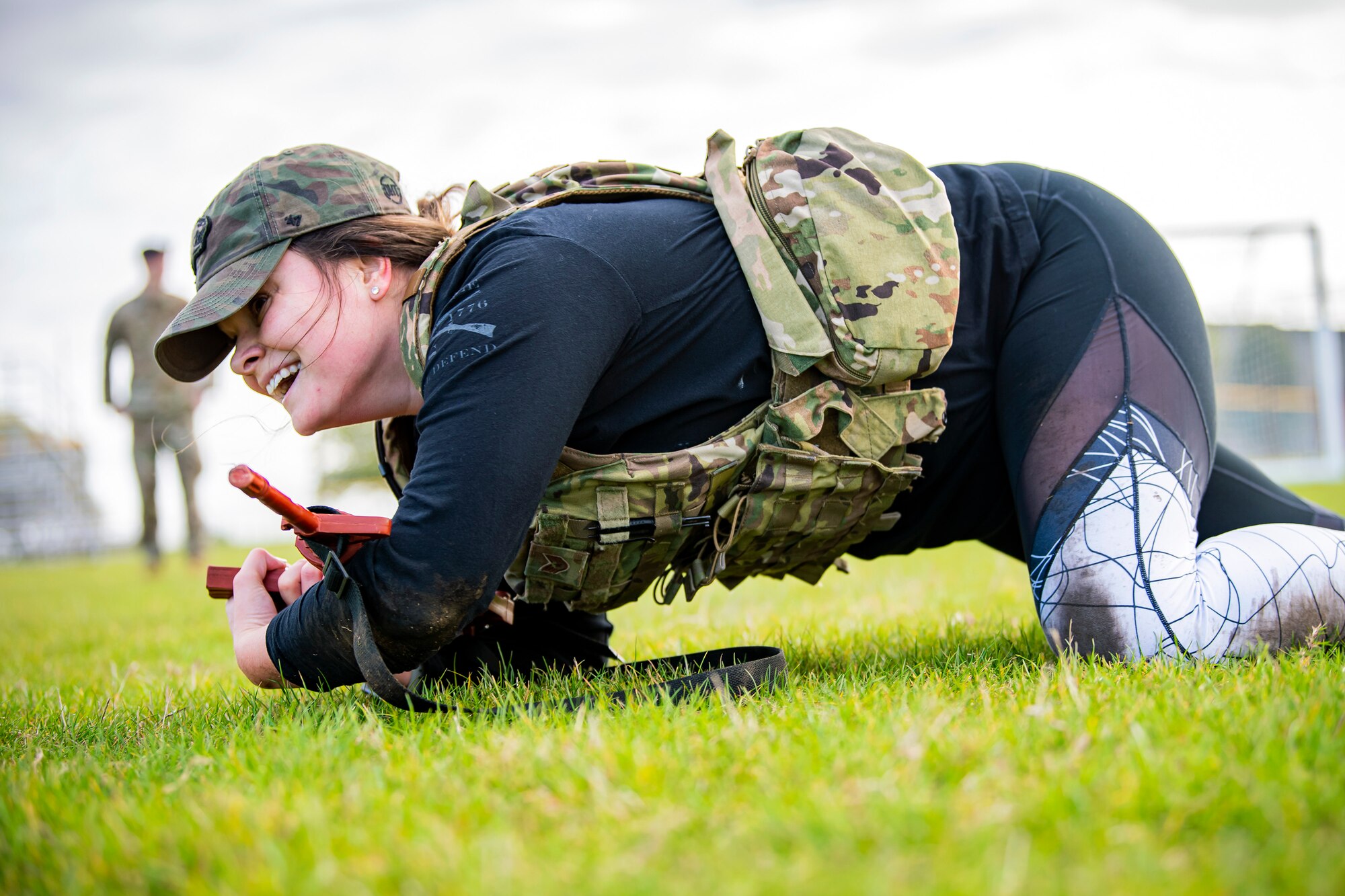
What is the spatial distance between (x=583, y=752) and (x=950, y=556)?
5360 mm

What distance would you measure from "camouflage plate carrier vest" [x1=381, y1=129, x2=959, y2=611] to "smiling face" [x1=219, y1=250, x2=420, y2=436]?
0.17 meters

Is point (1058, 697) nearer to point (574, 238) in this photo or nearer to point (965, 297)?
point (965, 297)

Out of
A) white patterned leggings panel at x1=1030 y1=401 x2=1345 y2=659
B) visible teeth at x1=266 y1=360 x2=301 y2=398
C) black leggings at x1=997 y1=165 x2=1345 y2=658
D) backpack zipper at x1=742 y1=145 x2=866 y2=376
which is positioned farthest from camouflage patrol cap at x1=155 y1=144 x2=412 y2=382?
white patterned leggings panel at x1=1030 y1=401 x2=1345 y2=659

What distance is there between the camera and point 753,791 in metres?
1.35

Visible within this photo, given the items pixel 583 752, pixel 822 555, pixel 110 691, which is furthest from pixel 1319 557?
pixel 110 691

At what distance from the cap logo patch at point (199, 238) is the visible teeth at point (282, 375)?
290mm

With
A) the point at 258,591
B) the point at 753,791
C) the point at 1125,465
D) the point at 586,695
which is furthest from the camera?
the point at 258,591

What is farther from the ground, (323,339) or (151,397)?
(323,339)

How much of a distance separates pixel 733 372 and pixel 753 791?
Answer: 98 cm

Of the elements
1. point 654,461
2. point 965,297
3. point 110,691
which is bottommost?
point 110,691

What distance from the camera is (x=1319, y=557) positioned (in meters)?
2.14

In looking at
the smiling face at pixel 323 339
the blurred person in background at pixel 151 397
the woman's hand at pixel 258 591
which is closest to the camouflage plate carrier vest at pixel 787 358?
the smiling face at pixel 323 339

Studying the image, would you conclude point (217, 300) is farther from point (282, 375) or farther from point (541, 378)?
point (541, 378)

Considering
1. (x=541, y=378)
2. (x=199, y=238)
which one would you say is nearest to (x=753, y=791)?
(x=541, y=378)
